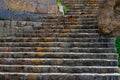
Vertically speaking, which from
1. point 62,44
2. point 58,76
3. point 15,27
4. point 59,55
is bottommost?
point 58,76

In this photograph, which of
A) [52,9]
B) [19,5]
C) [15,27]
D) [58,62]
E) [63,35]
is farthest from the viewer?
[52,9]

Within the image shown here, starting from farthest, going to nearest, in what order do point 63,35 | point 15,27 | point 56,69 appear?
1. point 15,27
2. point 63,35
3. point 56,69

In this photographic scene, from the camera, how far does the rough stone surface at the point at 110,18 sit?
677cm

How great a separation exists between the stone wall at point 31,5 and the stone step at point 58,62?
2489 mm

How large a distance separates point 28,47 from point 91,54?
4.73 ft

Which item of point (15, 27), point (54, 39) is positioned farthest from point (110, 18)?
point (15, 27)

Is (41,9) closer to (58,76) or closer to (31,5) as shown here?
(31,5)

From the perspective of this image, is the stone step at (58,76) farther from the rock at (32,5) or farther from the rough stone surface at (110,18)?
the rock at (32,5)

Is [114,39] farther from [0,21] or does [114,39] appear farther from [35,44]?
[0,21]

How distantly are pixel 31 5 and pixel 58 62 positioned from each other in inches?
144

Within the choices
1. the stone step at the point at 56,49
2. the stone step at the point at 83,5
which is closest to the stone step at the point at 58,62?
the stone step at the point at 56,49

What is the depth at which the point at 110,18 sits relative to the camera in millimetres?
6777

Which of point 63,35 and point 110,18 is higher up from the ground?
point 110,18

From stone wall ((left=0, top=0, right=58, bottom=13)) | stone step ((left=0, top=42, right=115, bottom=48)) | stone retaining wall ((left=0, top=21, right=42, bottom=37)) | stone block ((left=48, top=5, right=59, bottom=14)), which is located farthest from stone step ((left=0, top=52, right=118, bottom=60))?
stone block ((left=48, top=5, right=59, bottom=14))
